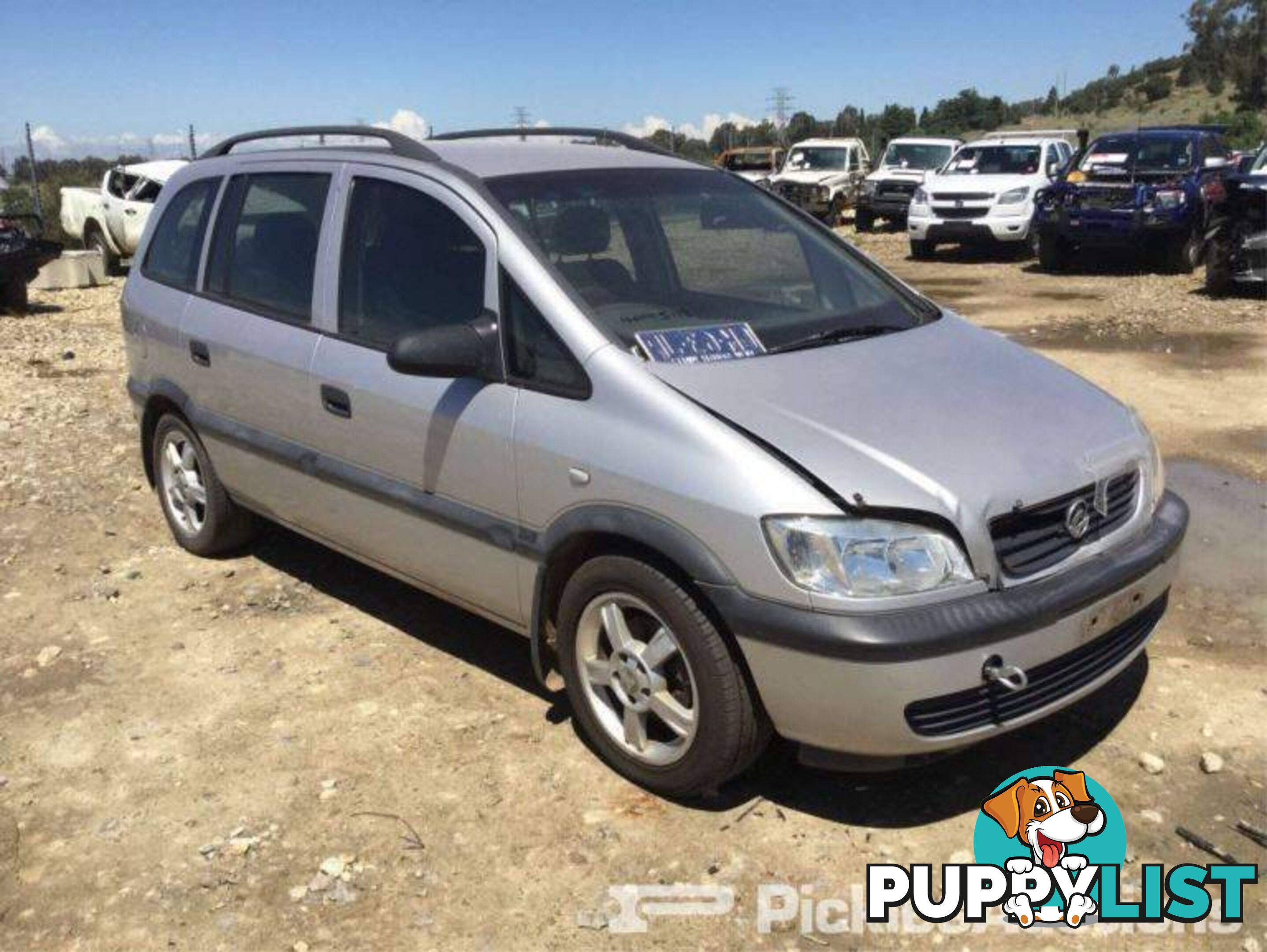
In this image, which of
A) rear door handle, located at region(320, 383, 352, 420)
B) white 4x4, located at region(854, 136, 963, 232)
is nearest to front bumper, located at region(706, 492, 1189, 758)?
rear door handle, located at region(320, 383, 352, 420)

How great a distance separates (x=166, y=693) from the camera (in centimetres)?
417

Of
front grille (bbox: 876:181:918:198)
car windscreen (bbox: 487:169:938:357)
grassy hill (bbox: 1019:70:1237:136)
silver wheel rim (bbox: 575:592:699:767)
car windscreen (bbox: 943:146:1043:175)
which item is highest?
grassy hill (bbox: 1019:70:1237:136)

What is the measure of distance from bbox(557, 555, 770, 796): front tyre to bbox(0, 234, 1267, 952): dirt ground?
0.48ft

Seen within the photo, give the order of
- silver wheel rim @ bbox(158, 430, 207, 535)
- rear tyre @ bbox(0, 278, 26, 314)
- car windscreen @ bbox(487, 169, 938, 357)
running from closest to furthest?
1. car windscreen @ bbox(487, 169, 938, 357)
2. silver wheel rim @ bbox(158, 430, 207, 535)
3. rear tyre @ bbox(0, 278, 26, 314)

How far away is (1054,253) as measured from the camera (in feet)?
51.0

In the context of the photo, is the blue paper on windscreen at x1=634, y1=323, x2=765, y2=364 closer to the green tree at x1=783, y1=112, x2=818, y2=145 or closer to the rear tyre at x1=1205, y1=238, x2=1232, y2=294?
the rear tyre at x1=1205, y1=238, x2=1232, y2=294

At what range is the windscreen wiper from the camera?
3.55 m

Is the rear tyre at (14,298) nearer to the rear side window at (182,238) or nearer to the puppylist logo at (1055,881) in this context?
the rear side window at (182,238)

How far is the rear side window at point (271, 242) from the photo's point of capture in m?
4.33

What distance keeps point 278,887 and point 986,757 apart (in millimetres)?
2071

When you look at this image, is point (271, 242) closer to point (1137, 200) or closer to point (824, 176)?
point (1137, 200)

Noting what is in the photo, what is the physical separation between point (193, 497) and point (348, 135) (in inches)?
73.9

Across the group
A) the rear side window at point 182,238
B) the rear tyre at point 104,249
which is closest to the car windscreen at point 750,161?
the rear tyre at point 104,249

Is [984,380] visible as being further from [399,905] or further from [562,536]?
[399,905]
